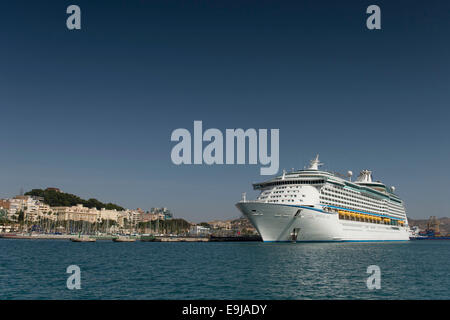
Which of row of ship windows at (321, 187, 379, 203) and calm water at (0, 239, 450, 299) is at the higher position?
row of ship windows at (321, 187, 379, 203)

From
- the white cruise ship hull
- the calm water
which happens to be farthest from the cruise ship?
the calm water

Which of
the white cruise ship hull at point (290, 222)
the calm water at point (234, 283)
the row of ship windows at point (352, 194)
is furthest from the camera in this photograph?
the row of ship windows at point (352, 194)

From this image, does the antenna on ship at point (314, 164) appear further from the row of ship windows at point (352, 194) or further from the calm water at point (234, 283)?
the calm water at point (234, 283)

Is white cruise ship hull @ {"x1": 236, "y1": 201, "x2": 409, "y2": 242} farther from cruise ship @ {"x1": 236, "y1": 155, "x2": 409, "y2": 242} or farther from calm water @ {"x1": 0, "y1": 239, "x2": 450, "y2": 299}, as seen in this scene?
calm water @ {"x1": 0, "y1": 239, "x2": 450, "y2": 299}

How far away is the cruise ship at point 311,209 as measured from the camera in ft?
217

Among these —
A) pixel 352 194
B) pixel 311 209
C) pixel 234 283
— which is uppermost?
pixel 352 194

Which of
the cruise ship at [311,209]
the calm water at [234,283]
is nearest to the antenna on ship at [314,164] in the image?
the cruise ship at [311,209]

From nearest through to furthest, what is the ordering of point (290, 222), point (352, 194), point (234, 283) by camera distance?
point (234, 283)
point (290, 222)
point (352, 194)

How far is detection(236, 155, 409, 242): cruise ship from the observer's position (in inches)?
2606

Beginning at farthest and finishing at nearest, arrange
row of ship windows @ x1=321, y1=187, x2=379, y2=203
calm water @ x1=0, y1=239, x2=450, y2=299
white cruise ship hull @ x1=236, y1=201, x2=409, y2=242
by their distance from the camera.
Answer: row of ship windows @ x1=321, y1=187, x2=379, y2=203 < white cruise ship hull @ x1=236, y1=201, x2=409, y2=242 < calm water @ x1=0, y1=239, x2=450, y2=299

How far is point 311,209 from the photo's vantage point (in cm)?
6756

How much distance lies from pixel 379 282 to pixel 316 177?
4743 cm

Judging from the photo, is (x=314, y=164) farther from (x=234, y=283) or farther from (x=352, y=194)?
(x=234, y=283)

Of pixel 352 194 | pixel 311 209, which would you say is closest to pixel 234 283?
pixel 311 209
